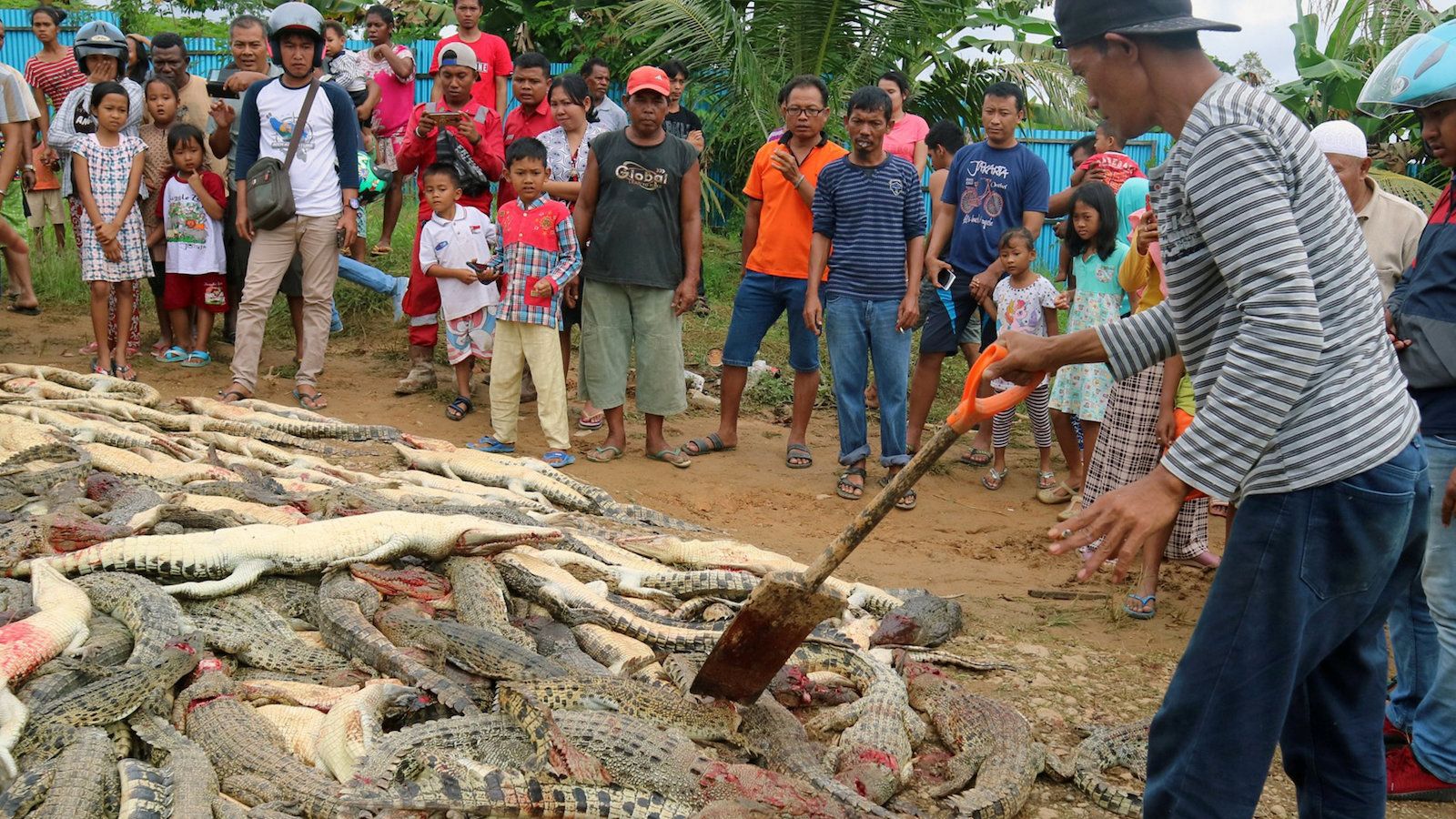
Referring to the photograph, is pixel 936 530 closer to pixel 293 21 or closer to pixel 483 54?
pixel 293 21

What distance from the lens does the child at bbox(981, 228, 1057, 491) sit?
6.46 m

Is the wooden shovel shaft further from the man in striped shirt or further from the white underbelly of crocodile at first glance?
the white underbelly of crocodile

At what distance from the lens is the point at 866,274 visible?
6.48 metres

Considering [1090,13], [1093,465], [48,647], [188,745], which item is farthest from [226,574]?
[1093,465]

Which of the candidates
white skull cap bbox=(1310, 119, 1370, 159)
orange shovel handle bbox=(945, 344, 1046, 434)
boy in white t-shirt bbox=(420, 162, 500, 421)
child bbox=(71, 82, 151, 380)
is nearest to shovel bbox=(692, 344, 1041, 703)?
orange shovel handle bbox=(945, 344, 1046, 434)

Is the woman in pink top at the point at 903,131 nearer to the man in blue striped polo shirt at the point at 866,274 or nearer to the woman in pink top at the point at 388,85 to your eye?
the man in blue striped polo shirt at the point at 866,274

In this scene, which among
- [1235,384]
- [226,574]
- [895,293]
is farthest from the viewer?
[895,293]

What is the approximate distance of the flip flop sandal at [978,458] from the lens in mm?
7176

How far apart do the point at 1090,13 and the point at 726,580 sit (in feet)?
9.15

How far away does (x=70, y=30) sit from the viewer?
46.2 ft

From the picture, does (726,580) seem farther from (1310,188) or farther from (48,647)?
(1310,188)

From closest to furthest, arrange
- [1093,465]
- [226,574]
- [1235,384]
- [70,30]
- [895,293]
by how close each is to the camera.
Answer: [1235,384], [226,574], [1093,465], [895,293], [70,30]

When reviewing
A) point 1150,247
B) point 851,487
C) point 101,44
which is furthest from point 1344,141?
point 101,44

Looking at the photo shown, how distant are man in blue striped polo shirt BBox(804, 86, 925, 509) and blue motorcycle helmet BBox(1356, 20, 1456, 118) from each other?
3317mm
